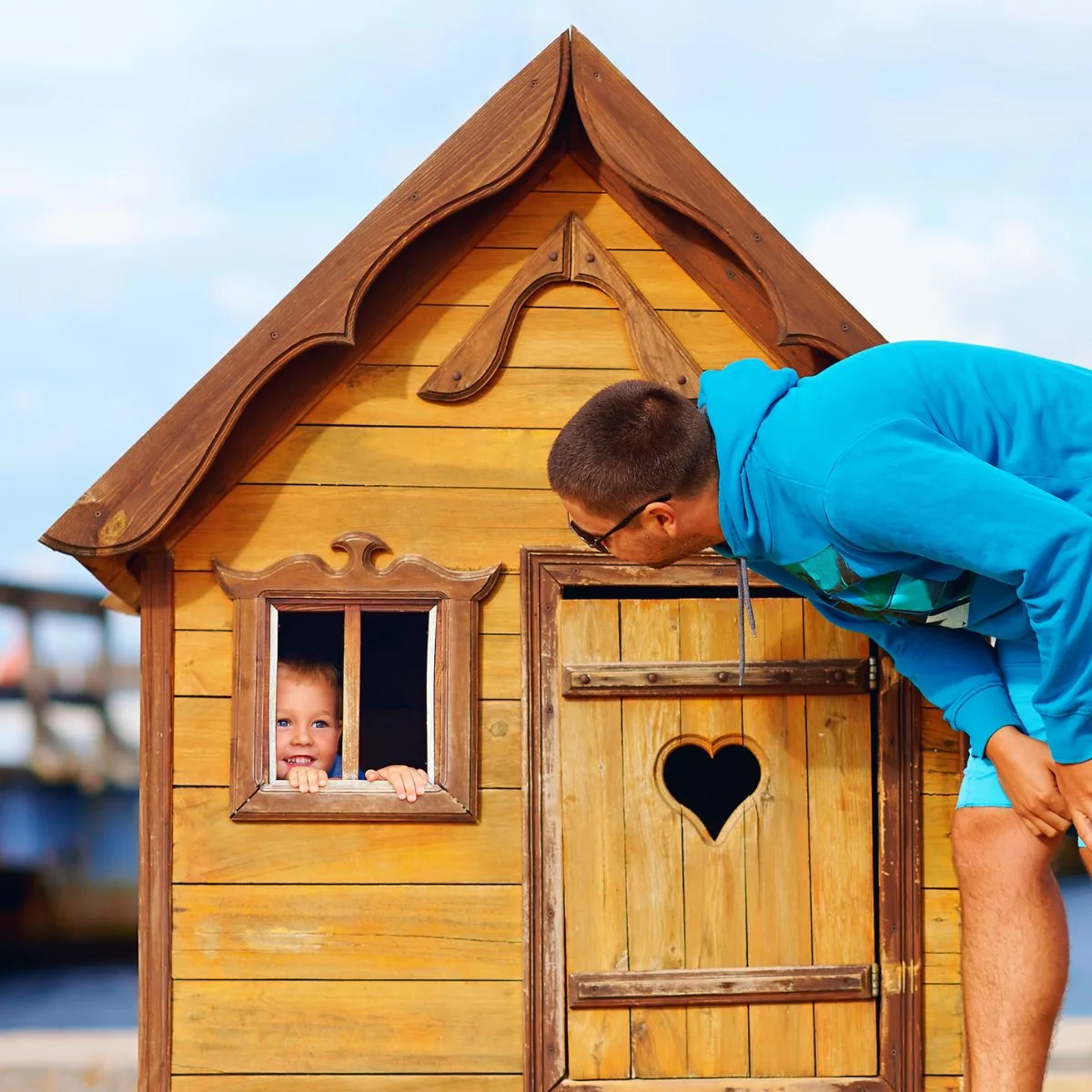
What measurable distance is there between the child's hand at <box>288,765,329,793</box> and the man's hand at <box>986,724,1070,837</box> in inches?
74.3

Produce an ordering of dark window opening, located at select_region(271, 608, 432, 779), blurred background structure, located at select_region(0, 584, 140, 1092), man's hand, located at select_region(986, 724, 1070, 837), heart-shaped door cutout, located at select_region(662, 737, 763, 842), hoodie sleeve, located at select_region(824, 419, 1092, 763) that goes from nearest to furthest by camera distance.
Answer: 1. hoodie sleeve, located at select_region(824, 419, 1092, 763)
2. man's hand, located at select_region(986, 724, 1070, 837)
3. heart-shaped door cutout, located at select_region(662, 737, 763, 842)
4. dark window opening, located at select_region(271, 608, 432, 779)
5. blurred background structure, located at select_region(0, 584, 140, 1092)

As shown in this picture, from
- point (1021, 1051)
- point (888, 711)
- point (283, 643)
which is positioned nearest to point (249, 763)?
point (283, 643)

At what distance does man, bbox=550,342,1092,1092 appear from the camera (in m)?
2.17

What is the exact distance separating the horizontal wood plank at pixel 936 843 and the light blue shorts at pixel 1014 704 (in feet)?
3.66

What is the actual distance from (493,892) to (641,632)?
0.82 m

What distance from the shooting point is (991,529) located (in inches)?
84.6

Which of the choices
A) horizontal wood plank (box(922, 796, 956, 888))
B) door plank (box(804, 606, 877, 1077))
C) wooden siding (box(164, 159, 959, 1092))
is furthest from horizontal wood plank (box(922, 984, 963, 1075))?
horizontal wood plank (box(922, 796, 956, 888))

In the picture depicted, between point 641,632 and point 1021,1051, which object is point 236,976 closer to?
point 641,632

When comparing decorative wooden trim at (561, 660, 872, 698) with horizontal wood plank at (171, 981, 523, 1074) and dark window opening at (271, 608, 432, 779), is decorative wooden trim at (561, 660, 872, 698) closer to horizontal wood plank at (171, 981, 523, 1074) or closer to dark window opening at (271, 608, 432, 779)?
horizontal wood plank at (171, 981, 523, 1074)

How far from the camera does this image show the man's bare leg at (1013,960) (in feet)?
8.11

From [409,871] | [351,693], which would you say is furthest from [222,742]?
Answer: [409,871]

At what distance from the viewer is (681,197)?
367cm

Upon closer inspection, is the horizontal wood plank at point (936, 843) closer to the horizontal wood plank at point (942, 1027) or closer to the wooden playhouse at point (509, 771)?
the wooden playhouse at point (509, 771)

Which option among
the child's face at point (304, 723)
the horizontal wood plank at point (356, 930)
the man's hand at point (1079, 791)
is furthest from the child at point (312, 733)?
the man's hand at point (1079, 791)
